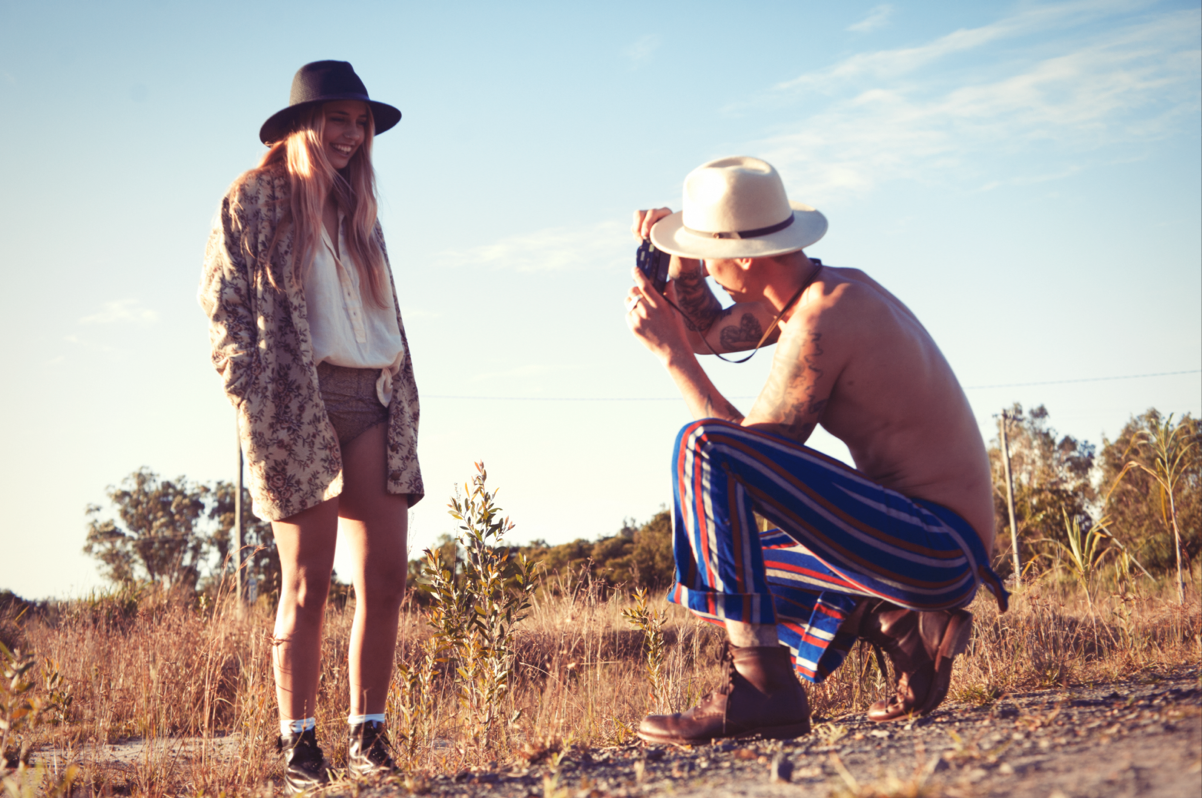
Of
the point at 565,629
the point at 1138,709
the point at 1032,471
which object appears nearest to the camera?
the point at 1138,709

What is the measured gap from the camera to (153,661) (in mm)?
6535

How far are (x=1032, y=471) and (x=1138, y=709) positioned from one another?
1506 inches

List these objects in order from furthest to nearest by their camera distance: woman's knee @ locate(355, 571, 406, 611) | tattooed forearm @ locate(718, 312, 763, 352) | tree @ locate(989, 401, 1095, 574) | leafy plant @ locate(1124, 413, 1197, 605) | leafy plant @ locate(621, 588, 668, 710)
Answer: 1. tree @ locate(989, 401, 1095, 574)
2. leafy plant @ locate(1124, 413, 1197, 605)
3. leafy plant @ locate(621, 588, 668, 710)
4. tattooed forearm @ locate(718, 312, 763, 352)
5. woman's knee @ locate(355, 571, 406, 611)

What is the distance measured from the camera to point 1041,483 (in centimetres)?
2706

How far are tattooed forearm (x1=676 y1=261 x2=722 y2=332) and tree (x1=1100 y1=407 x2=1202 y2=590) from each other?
466cm

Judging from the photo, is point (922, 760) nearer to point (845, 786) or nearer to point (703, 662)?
point (845, 786)

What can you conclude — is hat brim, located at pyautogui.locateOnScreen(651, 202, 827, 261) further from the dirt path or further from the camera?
the dirt path

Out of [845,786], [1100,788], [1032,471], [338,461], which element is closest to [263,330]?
[338,461]

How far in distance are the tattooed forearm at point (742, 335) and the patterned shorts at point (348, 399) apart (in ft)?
4.45

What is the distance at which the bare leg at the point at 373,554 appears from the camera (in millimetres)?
2904

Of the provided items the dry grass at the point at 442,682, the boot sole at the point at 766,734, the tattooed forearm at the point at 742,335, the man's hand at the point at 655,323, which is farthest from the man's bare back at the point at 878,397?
the dry grass at the point at 442,682

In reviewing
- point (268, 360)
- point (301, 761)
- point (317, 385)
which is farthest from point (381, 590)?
point (268, 360)

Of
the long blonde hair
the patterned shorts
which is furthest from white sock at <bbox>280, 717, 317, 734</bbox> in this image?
the long blonde hair

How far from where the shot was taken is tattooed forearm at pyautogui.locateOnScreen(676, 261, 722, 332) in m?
3.48
